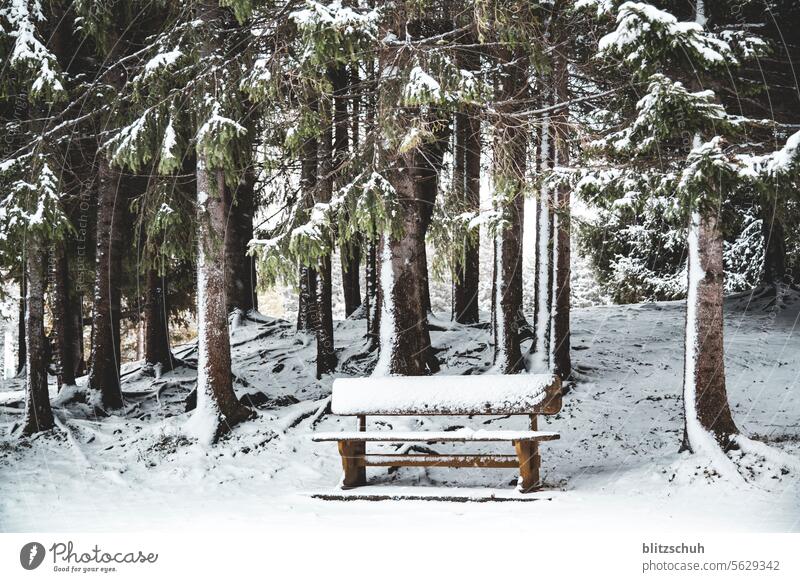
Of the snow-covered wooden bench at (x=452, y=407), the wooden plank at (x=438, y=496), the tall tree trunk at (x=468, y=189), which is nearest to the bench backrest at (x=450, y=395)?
the snow-covered wooden bench at (x=452, y=407)

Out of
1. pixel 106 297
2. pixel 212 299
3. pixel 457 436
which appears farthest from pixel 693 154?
pixel 106 297

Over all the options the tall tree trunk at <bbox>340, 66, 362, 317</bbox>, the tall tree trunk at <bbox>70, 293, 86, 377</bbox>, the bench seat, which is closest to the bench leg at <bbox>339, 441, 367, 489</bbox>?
the bench seat

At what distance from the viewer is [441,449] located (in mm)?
8875

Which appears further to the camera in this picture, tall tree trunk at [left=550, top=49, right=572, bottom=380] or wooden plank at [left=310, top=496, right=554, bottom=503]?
tall tree trunk at [left=550, top=49, right=572, bottom=380]

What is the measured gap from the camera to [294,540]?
5438 millimetres

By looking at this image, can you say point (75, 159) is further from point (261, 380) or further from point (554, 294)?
point (554, 294)

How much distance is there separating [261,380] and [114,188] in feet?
13.9

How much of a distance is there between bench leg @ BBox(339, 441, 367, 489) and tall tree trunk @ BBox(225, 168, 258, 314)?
Answer: 8.64 metres

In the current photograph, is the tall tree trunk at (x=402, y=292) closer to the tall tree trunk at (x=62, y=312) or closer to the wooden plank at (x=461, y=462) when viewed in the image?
the wooden plank at (x=461, y=462)

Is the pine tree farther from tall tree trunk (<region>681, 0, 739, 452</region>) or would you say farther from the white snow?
the white snow

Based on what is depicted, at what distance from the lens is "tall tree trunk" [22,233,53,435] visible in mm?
9750

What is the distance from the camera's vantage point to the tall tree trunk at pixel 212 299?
9180 millimetres

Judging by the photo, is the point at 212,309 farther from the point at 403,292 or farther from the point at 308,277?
the point at 308,277

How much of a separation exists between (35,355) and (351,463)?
5.52 m
